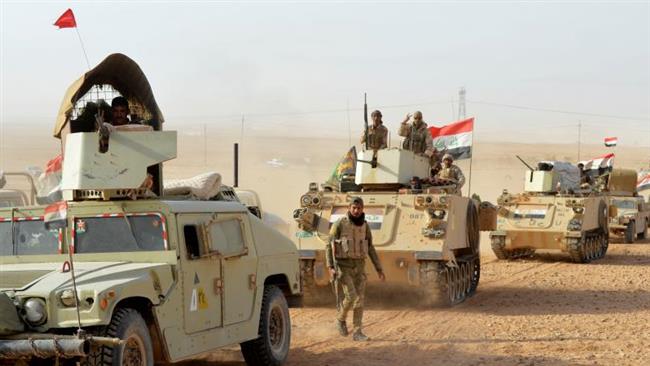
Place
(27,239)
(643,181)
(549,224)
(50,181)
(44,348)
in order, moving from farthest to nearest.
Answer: (643,181) < (549,224) < (50,181) < (27,239) < (44,348)

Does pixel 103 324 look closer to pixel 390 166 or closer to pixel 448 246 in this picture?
pixel 448 246

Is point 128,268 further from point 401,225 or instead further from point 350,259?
point 401,225

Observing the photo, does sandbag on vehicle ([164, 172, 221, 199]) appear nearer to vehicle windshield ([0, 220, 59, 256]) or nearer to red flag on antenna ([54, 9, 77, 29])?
vehicle windshield ([0, 220, 59, 256])

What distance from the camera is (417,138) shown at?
16859 millimetres

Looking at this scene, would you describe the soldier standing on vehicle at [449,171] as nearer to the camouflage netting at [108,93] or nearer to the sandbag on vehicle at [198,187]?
the camouflage netting at [108,93]

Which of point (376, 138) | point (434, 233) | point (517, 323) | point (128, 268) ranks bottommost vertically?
point (517, 323)

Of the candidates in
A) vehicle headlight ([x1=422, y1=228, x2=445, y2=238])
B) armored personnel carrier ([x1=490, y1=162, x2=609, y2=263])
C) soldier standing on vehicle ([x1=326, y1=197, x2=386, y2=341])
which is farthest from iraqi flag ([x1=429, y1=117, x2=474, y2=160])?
soldier standing on vehicle ([x1=326, y1=197, x2=386, y2=341])

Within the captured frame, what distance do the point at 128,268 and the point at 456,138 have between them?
1610 cm

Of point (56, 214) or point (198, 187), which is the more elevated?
point (198, 187)

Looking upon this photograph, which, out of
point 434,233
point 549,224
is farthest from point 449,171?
point 549,224

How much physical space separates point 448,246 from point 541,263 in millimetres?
8720

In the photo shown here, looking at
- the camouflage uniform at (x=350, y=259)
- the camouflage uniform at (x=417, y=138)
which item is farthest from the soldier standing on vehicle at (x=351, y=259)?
the camouflage uniform at (x=417, y=138)

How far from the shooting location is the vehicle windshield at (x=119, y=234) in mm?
7977

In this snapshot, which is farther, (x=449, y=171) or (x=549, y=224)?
(x=549, y=224)
